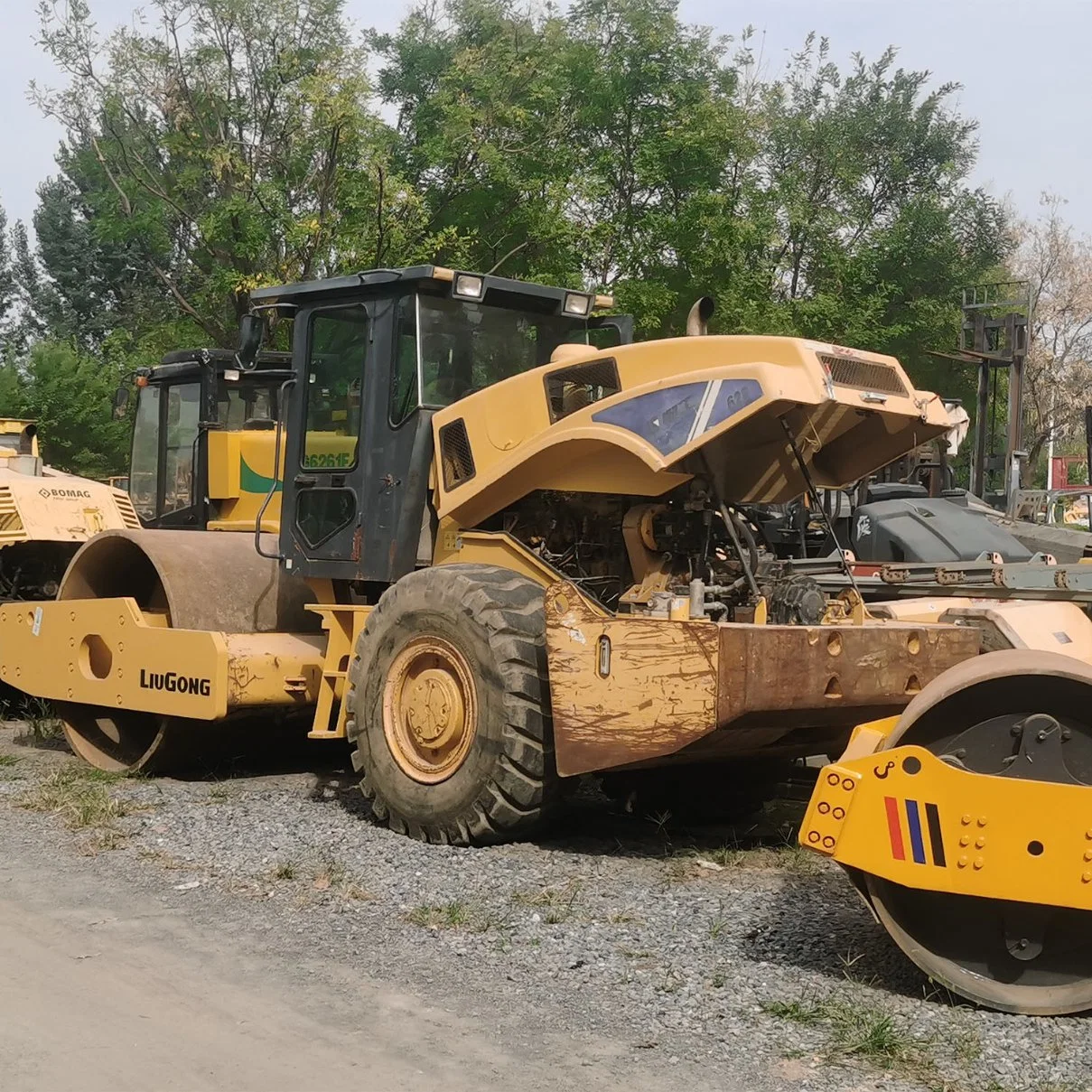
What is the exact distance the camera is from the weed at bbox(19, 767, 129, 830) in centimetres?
696

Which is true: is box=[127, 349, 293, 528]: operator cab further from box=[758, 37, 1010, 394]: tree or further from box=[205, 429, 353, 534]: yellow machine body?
box=[758, 37, 1010, 394]: tree

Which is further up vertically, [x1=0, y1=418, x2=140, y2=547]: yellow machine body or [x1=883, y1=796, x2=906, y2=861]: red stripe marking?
[x1=0, y1=418, x2=140, y2=547]: yellow machine body

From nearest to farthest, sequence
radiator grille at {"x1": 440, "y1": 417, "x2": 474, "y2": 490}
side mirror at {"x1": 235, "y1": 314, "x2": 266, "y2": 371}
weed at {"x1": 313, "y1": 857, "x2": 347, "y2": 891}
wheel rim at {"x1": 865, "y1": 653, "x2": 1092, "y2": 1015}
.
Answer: wheel rim at {"x1": 865, "y1": 653, "x2": 1092, "y2": 1015}, weed at {"x1": 313, "y1": 857, "x2": 347, "y2": 891}, radiator grille at {"x1": 440, "y1": 417, "x2": 474, "y2": 490}, side mirror at {"x1": 235, "y1": 314, "x2": 266, "y2": 371}

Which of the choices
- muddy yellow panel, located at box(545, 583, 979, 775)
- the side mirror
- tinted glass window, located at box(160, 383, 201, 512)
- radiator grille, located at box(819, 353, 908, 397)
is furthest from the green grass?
tinted glass window, located at box(160, 383, 201, 512)

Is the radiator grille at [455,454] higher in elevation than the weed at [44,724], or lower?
higher

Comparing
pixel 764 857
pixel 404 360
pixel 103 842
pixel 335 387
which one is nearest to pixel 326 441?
pixel 335 387

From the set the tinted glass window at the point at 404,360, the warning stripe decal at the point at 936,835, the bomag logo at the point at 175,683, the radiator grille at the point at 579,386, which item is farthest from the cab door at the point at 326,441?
the warning stripe decal at the point at 936,835

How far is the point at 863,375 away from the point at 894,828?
8.07 ft

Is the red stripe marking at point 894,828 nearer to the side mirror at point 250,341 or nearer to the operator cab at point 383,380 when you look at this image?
the operator cab at point 383,380

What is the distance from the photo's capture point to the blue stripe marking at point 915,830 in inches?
168

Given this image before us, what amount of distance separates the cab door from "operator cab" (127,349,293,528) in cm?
304

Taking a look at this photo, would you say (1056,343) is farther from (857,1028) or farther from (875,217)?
(857,1028)

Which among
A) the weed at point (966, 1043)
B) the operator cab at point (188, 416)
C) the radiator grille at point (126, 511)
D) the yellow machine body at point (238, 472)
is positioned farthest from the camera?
the operator cab at point (188, 416)

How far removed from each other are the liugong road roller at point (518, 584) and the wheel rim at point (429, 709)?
0.05 feet
